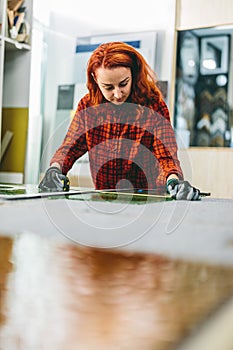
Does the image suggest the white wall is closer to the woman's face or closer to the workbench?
the woman's face

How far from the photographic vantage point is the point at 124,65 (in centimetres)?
212

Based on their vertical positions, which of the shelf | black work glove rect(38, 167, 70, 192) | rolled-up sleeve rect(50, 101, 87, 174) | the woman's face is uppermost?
the shelf

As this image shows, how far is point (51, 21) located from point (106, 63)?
2061 millimetres

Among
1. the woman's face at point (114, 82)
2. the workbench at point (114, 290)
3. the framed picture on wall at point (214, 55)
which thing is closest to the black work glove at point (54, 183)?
the woman's face at point (114, 82)

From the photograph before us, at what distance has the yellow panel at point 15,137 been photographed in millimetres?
3471

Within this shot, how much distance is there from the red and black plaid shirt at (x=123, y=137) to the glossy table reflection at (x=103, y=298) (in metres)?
1.78

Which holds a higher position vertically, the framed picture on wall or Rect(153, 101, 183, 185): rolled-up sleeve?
the framed picture on wall

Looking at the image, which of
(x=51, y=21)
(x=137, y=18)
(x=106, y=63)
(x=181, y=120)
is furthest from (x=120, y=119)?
(x=51, y=21)

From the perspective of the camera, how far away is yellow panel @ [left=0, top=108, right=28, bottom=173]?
3471mm

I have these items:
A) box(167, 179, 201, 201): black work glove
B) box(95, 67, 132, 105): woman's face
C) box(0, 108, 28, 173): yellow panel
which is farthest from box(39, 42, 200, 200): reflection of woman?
box(0, 108, 28, 173): yellow panel

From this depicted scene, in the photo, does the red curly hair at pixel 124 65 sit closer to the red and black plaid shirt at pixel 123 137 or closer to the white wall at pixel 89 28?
the red and black plaid shirt at pixel 123 137

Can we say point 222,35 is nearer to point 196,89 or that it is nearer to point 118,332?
point 196,89

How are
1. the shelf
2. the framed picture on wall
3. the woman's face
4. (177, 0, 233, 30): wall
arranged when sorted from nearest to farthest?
the woman's face, the shelf, (177, 0, 233, 30): wall, the framed picture on wall

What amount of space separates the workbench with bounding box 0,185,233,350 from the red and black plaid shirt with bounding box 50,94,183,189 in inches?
64.2
